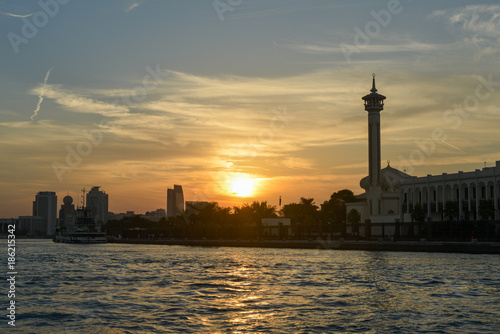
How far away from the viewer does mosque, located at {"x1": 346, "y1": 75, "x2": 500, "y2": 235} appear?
116688 millimetres

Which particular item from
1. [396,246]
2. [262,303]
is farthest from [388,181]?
[262,303]

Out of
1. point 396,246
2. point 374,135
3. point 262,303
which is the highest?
point 374,135

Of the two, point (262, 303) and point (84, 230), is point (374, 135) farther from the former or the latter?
point (262, 303)

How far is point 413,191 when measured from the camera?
139 m

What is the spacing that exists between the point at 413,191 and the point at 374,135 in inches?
780

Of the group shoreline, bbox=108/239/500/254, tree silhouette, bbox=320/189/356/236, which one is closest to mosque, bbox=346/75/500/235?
tree silhouette, bbox=320/189/356/236

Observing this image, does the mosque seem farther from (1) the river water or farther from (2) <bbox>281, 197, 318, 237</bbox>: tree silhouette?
(1) the river water

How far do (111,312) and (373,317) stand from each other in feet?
37.4

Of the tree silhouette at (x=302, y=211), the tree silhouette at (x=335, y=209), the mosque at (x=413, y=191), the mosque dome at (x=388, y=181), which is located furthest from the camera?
the tree silhouette at (x=302, y=211)

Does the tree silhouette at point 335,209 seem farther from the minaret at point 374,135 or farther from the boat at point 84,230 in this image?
the boat at point 84,230

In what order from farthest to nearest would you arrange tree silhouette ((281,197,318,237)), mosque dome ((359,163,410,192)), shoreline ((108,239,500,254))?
tree silhouette ((281,197,318,237)) → mosque dome ((359,163,410,192)) → shoreline ((108,239,500,254))

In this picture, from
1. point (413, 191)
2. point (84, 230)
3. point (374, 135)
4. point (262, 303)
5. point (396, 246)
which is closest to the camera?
point (262, 303)

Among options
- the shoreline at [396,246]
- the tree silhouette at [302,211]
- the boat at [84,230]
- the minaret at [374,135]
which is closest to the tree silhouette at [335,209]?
the tree silhouette at [302,211]

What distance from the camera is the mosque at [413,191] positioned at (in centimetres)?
11669
